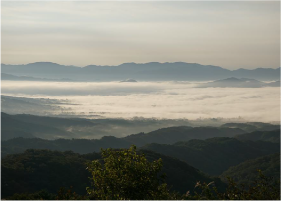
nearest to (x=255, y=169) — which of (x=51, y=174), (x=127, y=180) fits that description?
(x=51, y=174)

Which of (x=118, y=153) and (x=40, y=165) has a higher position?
(x=118, y=153)

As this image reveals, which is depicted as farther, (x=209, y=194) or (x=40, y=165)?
(x=40, y=165)

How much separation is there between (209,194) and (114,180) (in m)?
7.85

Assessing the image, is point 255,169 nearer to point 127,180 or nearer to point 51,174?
point 51,174

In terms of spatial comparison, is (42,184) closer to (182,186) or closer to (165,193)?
(182,186)

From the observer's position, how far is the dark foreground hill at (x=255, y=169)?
6037 inches

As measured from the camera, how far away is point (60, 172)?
372 ft

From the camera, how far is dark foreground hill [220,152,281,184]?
153350 millimetres

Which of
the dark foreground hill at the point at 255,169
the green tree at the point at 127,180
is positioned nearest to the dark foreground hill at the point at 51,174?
the dark foreground hill at the point at 255,169

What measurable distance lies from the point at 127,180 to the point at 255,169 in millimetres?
141011

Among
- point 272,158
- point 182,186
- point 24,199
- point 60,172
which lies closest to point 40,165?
point 60,172

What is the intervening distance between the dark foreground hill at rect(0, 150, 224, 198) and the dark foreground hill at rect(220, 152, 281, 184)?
26.0m

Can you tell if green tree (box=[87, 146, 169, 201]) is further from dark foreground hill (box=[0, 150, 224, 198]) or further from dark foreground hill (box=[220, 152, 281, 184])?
dark foreground hill (box=[220, 152, 281, 184])

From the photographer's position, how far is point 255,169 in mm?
159250
